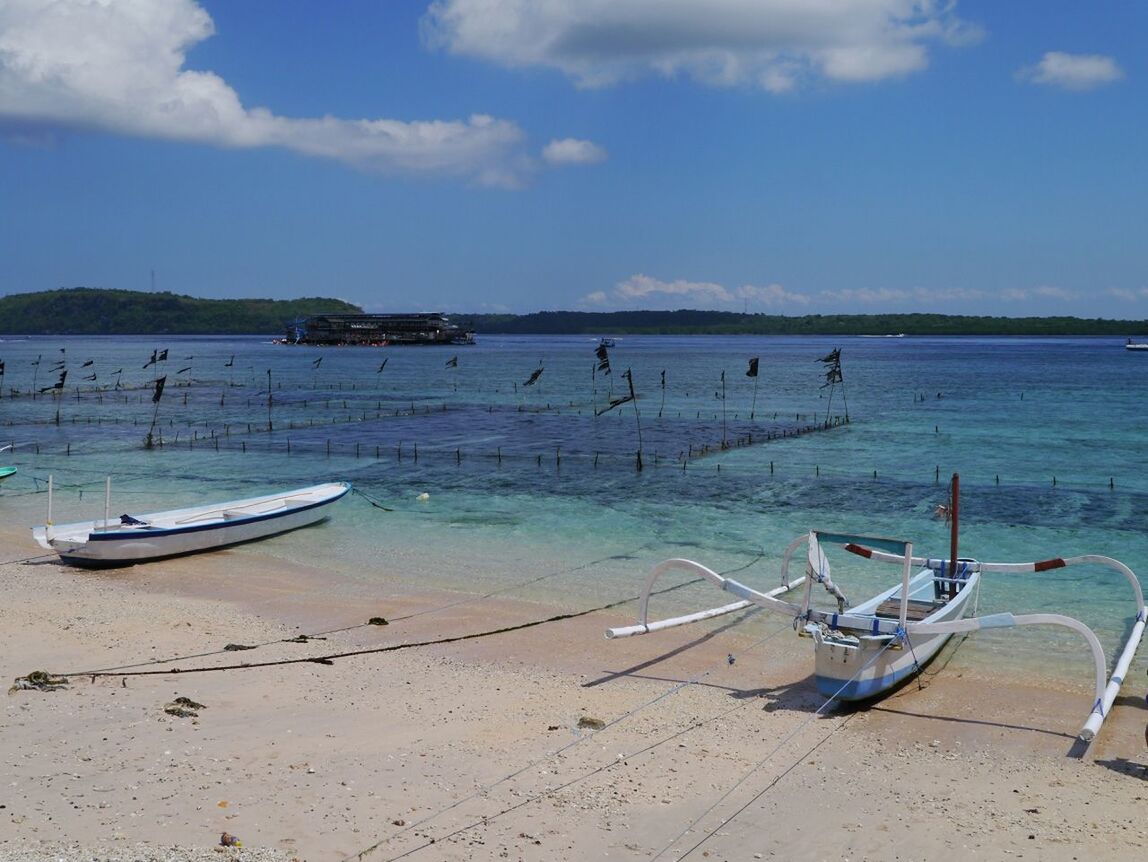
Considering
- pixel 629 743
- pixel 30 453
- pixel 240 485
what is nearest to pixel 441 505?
pixel 240 485

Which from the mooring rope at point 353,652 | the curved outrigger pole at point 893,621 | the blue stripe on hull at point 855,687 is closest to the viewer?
the curved outrigger pole at point 893,621

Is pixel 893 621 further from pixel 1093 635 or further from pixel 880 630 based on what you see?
pixel 1093 635

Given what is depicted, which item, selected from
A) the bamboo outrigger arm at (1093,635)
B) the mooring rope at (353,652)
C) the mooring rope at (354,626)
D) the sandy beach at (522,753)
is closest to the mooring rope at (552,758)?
the sandy beach at (522,753)

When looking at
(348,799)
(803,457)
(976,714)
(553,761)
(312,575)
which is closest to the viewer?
(348,799)

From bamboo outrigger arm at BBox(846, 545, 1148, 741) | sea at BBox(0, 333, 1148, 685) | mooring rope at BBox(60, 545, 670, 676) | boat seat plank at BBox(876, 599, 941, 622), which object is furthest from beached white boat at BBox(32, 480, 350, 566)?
bamboo outrigger arm at BBox(846, 545, 1148, 741)

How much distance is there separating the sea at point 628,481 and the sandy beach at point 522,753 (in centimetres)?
354

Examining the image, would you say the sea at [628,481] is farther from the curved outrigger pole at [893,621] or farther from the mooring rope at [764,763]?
the mooring rope at [764,763]

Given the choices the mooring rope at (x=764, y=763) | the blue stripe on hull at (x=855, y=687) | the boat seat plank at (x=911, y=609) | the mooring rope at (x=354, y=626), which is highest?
the boat seat plank at (x=911, y=609)

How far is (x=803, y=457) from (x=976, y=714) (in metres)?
31.6

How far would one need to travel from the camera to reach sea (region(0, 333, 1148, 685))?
2341 centimetres

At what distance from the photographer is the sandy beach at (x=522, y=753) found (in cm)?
1020

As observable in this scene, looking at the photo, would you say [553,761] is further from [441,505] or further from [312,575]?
[441,505]

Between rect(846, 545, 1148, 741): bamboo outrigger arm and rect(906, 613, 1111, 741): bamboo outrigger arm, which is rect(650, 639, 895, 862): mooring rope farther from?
rect(846, 545, 1148, 741): bamboo outrigger arm

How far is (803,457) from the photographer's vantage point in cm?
4562
